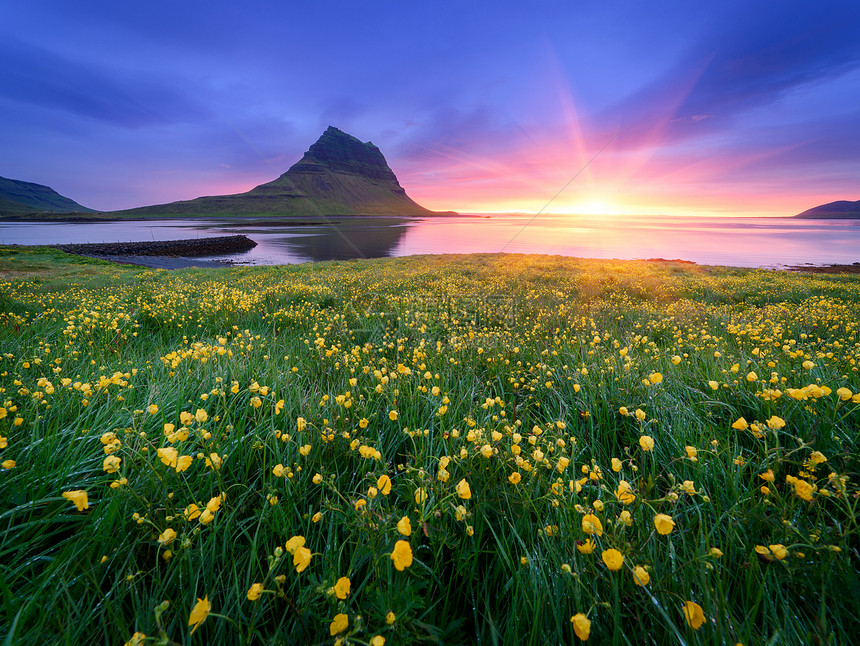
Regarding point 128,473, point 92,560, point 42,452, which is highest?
point 42,452

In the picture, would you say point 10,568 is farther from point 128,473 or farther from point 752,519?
point 752,519

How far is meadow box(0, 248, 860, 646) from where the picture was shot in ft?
4.47

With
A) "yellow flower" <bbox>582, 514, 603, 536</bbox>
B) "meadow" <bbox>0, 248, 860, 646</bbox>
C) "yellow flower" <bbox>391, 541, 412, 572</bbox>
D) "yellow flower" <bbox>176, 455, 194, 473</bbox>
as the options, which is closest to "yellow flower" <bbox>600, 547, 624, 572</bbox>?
"meadow" <bbox>0, 248, 860, 646</bbox>

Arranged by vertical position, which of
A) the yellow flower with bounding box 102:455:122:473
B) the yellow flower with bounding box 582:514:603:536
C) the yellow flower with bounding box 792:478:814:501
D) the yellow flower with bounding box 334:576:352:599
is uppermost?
the yellow flower with bounding box 792:478:814:501

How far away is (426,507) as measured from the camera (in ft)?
5.94

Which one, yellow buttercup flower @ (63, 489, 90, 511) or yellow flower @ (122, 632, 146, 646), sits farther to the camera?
yellow buttercup flower @ (63, 489, 90, 511)

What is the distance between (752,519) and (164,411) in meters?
4.02

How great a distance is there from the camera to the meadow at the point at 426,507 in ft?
4.47

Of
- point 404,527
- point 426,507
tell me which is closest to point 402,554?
point 404,527

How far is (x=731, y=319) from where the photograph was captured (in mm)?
6254

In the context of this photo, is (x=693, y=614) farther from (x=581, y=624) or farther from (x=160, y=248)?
(x=160, y=248)

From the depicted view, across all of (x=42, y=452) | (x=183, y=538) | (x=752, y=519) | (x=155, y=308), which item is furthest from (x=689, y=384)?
(x=155, y=308)

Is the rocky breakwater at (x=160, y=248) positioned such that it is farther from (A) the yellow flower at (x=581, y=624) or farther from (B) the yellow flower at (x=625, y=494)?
(A) the yellow flower at (x=581, y=624)

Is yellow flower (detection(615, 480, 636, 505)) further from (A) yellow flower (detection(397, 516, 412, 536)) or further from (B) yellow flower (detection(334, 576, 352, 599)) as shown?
(B) yellow flower (detection(334, 576, 352, 599))
